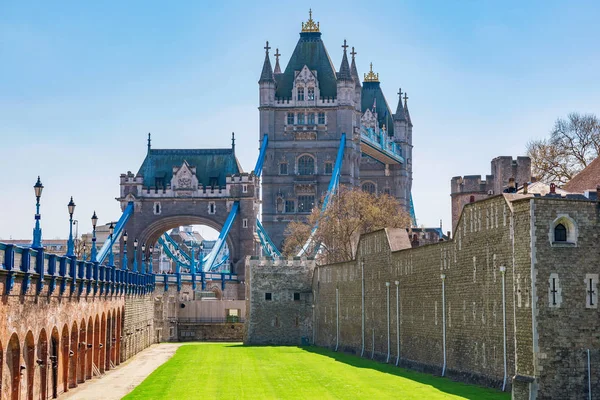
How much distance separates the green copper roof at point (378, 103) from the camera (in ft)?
519

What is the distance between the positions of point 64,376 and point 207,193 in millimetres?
73653

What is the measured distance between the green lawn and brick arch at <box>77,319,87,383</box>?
2484 mm

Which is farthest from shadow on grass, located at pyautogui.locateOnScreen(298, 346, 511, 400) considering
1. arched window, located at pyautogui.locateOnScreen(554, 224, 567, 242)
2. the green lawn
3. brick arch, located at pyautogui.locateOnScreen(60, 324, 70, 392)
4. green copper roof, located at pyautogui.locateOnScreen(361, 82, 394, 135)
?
green copper roof, located at pyautogui.locateOnScreen(361, 82, 394, 135)

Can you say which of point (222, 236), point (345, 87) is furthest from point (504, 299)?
point (345, 87)

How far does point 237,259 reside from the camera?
11175cm

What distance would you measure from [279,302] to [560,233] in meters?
48.3

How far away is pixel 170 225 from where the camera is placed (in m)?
115

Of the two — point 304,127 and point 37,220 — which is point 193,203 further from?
point 37,220

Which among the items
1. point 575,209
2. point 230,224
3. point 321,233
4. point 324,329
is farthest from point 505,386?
point 230,224

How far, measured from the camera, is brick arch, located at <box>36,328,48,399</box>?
3503 cm

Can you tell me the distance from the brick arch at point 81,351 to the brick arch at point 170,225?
66.2m

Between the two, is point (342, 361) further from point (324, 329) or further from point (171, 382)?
point (324, 329)

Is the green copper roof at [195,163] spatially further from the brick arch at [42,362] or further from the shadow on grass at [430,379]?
the brick arch at [42,362]

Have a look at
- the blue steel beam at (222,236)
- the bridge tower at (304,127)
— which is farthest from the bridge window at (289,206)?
the blue steel beam at (222,236)
